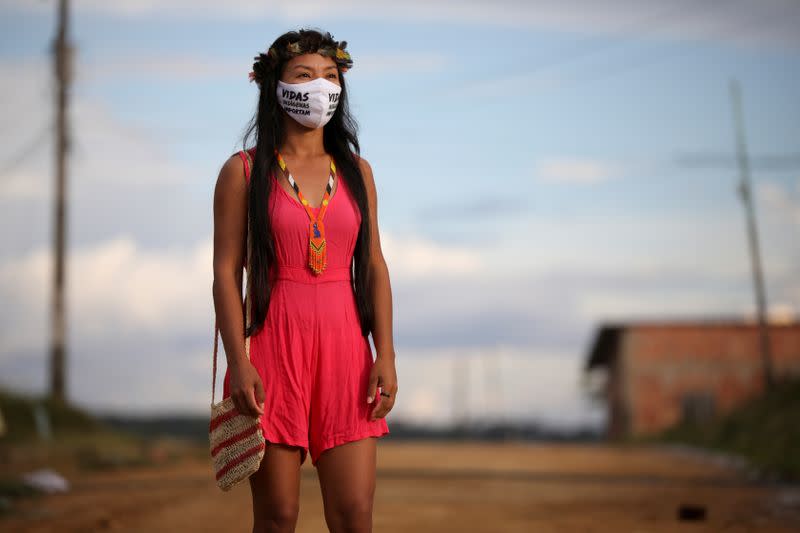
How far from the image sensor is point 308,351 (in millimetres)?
3867

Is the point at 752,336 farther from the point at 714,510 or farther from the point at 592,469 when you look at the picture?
the point at 714,510

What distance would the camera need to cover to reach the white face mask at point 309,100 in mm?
4027

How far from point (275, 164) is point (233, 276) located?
44cm

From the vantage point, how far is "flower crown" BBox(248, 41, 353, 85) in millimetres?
4090

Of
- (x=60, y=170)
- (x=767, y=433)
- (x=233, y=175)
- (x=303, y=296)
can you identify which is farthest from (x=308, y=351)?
(x=60, y=170)

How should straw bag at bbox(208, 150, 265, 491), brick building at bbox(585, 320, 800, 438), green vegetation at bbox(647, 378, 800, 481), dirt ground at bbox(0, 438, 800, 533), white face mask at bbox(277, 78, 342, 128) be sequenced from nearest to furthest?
straw bag at bbox(208, 150, 265, 491) → white face mask at bbox(277, 78, 342, 128) → dirt ground at bbox(0, 438, 800, 533) → green vegetation at bbox(647, 378, 800, 481) → brick building at bbox(585, 320, 800, 438)

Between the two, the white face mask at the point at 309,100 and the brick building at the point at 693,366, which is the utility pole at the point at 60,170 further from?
the brick building at the point at 693,366

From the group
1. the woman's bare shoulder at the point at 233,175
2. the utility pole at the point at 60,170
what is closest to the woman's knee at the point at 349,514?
the woman's bare shoulder at the point at 233,175

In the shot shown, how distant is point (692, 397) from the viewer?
4312cm

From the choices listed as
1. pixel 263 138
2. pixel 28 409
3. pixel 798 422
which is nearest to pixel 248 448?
pixel 263 138

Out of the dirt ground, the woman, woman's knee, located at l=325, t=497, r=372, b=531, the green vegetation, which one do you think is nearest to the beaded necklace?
the woman

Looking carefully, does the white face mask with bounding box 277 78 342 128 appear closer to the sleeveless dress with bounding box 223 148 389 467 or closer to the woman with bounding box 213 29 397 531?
the woman with bounding box 213 29 397 531

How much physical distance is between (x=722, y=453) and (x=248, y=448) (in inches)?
681

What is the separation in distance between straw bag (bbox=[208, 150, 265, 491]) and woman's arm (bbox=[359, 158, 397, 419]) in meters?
0.43
